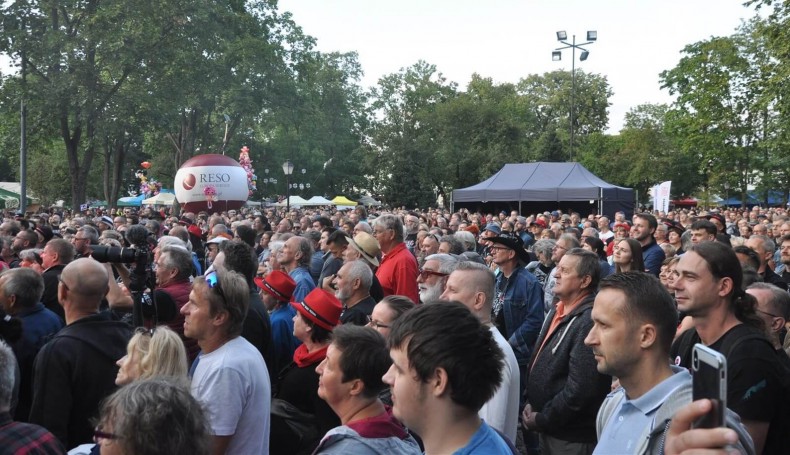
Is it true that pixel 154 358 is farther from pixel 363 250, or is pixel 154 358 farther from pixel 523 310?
pixel 363 250

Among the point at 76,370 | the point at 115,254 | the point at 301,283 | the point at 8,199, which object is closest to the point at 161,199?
the point at 8,199

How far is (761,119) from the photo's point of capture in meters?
40.5

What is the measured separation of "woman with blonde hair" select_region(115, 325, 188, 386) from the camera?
3.37m

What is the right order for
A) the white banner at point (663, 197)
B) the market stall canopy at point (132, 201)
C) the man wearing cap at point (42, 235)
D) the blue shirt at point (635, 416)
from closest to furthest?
the blue shirt at point (635, 416)
the man wearing cap at point (42, 235)
the white banner at point (663, 197)
the market stall canopy at point (132, 201)

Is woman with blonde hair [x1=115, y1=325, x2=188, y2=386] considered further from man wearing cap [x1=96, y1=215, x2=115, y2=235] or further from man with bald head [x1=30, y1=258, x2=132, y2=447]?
man wearing cap [x1=96, y1=215, x2=115, y2=235]

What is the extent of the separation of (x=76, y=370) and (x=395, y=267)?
3662mm

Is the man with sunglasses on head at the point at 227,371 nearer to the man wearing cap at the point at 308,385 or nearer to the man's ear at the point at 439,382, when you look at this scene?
the man wearing cap at the point at 308,385

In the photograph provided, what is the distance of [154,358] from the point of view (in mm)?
3373

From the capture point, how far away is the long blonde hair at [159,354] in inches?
133

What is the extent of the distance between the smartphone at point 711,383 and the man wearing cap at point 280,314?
4576 mm

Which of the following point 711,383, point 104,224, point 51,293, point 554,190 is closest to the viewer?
point 711,383

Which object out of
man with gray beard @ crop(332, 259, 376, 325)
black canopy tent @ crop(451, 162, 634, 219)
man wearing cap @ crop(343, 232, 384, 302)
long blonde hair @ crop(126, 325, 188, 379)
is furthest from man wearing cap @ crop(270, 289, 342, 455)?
black canopy tent @ crop(451, 162, 634, 219)

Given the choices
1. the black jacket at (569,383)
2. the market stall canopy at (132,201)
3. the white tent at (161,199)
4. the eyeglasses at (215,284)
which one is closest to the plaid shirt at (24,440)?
the eyeglasses at (215,284)

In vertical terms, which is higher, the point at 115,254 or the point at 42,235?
the point at 115,254
